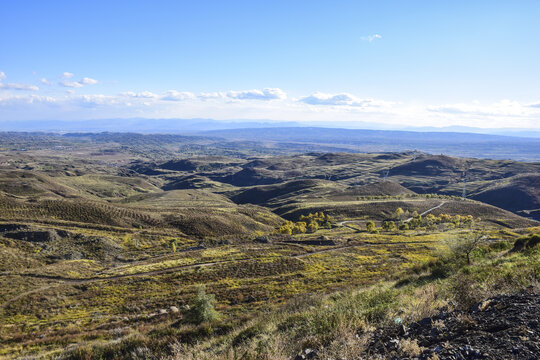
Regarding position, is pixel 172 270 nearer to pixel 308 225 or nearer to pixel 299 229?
pixel 299 229

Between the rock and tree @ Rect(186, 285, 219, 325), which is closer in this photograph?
the rock

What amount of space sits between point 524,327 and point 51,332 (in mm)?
30073

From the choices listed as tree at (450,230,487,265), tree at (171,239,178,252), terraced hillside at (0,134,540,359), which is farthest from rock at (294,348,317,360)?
tree at (171,239,178,252)

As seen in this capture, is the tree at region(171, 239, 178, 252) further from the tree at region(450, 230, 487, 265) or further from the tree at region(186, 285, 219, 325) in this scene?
the tree at region(450, 230, 487, 265)

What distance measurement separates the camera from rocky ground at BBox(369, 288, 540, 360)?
23.2 ft

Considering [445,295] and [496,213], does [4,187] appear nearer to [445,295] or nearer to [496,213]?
[445,295]

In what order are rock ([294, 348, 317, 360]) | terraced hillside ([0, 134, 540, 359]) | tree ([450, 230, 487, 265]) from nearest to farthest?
rock ([294, 348, 317, 360])
terraced hillside ([0, 134, 540, 359])
tree ([450, 230, 487, 265])

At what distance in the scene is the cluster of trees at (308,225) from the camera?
9016 centimetres

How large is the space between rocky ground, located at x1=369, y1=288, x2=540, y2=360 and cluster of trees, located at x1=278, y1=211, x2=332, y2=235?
78705 millimetres

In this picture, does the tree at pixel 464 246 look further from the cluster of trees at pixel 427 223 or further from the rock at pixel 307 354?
the cluster of trees at pixel 427 223

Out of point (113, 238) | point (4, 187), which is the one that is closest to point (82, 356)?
point (113, 238)

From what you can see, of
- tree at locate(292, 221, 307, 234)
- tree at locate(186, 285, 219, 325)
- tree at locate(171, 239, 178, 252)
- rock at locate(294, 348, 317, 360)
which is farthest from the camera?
tree at locate(292, 221, 307, 234)

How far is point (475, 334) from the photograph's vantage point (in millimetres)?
8086

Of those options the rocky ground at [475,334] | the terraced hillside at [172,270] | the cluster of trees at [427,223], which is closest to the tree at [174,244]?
the terraced hillside at [172,270]
